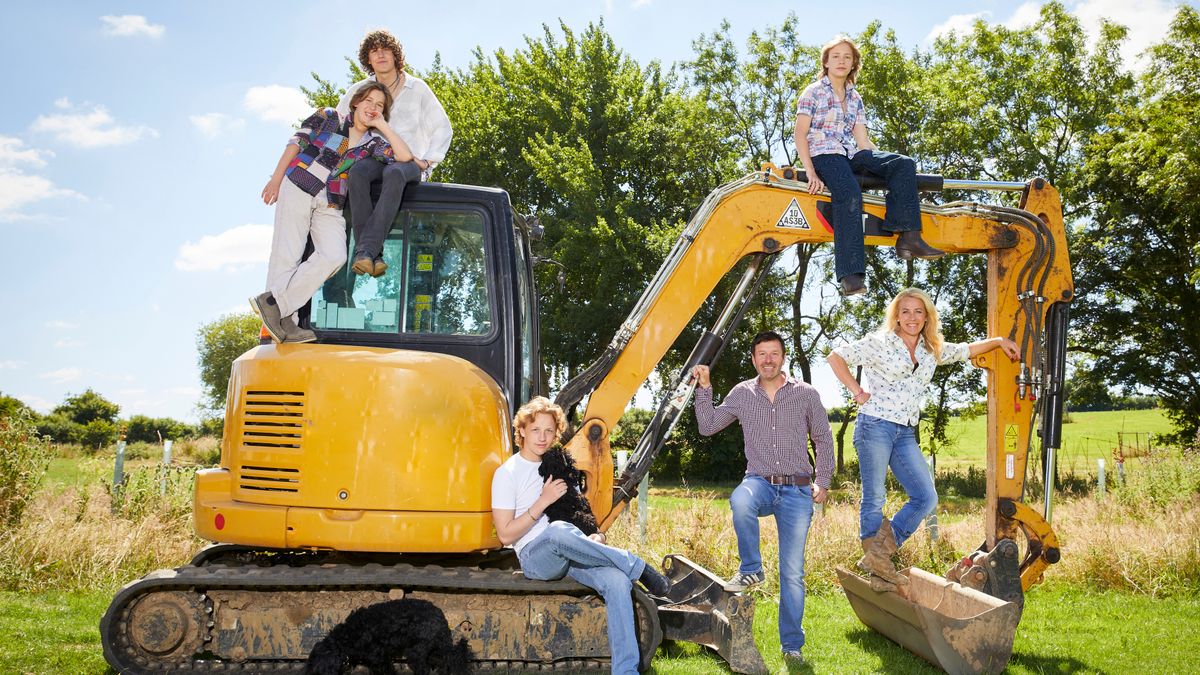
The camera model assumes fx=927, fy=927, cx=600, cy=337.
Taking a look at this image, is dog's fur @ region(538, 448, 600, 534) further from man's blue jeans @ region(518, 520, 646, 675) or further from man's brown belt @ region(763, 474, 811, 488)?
man's brown belt @ region(763, 474, 811, 488)

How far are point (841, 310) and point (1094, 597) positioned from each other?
63.7 feet

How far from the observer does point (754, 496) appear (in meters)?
5.39

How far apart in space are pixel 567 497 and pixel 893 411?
2.17 metres

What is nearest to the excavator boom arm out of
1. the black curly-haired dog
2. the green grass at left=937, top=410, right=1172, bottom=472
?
the black curly-haired dog

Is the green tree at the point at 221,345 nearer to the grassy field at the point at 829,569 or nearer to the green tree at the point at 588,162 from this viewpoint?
the green tree at the point at 588,162

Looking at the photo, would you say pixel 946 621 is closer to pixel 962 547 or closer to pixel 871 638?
pixel 871 638

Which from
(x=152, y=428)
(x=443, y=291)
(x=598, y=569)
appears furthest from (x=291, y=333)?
(x=152, y=428)

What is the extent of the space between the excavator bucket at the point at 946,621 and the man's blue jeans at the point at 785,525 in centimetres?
70

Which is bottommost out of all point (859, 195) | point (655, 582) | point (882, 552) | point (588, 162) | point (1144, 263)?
point (655, 582)

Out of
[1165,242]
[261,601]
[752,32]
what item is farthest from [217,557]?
[752,32]

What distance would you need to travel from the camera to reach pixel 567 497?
465 cm

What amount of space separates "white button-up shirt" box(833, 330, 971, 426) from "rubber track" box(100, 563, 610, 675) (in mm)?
2166

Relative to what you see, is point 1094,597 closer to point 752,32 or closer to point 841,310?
point 841,310

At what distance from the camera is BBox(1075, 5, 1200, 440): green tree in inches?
773
